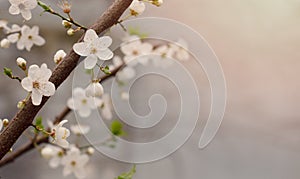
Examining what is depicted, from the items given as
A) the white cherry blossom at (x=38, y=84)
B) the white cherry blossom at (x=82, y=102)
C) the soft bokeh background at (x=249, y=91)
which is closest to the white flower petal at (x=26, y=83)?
the white cherry blossom at (x=38, y=84)

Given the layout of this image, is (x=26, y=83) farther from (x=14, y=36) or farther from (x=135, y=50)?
(x=135, y=50)

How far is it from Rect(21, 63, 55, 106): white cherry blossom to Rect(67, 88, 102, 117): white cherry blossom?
0.97 ft

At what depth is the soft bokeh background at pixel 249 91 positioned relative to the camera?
1.23 metres

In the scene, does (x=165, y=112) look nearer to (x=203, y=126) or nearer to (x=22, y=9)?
(x=203, y=126)

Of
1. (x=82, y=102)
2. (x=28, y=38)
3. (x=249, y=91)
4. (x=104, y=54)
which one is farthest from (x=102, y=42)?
(x=249, y=91)

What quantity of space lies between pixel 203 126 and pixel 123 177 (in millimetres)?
854

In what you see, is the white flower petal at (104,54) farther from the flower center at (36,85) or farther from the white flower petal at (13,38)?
the white flower petal at (13,38)

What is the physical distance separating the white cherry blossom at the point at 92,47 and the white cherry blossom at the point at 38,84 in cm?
4

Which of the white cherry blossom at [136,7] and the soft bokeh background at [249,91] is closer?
the white cherry blossom at [136,7]

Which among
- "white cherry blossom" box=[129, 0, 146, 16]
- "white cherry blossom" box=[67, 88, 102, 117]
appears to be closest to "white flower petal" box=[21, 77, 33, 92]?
"white cherry blossom" box=[129, 0, 146, 16]

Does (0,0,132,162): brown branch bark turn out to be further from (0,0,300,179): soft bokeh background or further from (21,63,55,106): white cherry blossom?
(0,0,300,179): soft bokeh background

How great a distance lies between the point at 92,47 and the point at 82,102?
1.14 feet

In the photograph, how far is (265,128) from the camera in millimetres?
1241

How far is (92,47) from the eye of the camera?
40 cm
